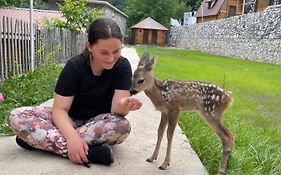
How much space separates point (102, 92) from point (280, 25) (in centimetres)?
2047

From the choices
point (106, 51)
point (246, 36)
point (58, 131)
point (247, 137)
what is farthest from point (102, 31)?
point (246, 36)

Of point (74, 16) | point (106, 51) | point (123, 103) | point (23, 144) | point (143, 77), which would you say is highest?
point (74, 16)

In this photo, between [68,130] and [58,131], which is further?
[58,131]

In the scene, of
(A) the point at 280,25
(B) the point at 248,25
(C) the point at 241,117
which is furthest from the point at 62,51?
(B) the point at 248,25

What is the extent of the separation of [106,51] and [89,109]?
0.74 metres

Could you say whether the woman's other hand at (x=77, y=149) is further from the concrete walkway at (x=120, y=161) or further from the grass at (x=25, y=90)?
the grass at (x=25, y=90)

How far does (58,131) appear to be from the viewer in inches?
142

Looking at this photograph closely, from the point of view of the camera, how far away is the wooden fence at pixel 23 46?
852 centimetres

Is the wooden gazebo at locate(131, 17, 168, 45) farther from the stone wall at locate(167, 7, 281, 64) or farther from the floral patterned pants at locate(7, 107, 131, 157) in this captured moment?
the floral patterned pants at locate(7, 107, 131, 157)

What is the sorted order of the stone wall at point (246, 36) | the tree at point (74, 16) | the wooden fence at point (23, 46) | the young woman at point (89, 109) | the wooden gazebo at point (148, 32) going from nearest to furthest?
1. the young woman at point (89, 109)
2. the wooden fence at point (23, 46)
3. the tree at point (74, 16)
4. the stone wall at point (246, 36)
5. the wooden gazebo at point (148, 32)

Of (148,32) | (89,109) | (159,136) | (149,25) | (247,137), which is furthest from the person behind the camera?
(148,32)

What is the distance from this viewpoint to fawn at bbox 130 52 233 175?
11.6ft

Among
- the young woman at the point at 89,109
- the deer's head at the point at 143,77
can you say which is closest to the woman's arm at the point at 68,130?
the young woman at the point at 89,109

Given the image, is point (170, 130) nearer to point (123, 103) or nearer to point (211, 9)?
point (123, 103)
